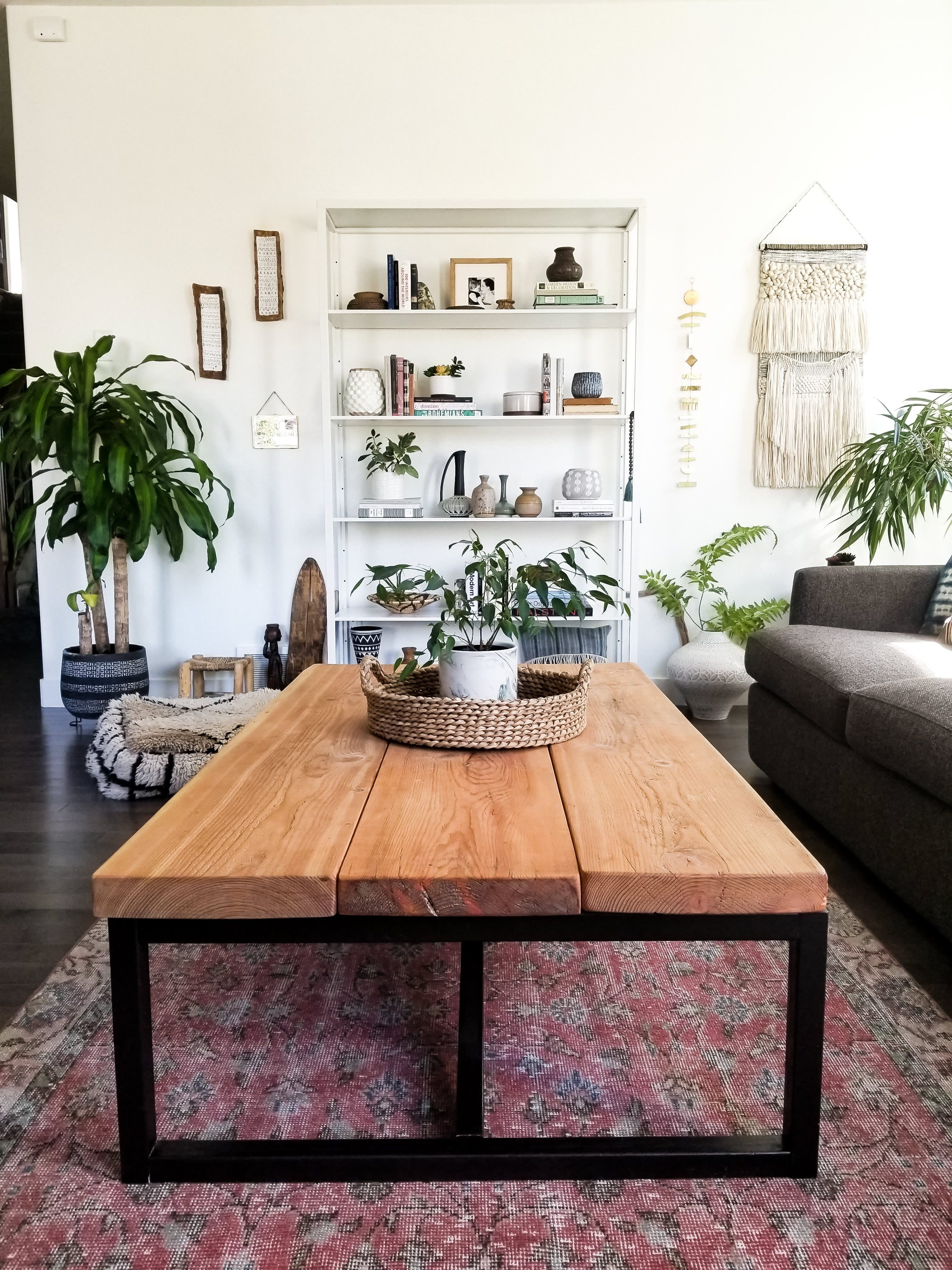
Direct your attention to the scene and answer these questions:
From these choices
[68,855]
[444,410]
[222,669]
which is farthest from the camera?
[222,669]

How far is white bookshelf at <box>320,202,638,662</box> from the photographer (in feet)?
Result: 12.9

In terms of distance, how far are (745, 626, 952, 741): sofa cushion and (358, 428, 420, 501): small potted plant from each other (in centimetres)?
163

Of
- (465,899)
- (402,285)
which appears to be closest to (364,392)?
(402,285)

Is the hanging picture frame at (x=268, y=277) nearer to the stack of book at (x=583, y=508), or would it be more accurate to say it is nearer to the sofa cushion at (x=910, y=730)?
the stack of book at (x=583, y=508)

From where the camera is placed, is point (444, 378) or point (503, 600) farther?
point (444, 378)

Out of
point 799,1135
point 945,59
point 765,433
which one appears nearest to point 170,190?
point 765,433

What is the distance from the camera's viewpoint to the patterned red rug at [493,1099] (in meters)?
1.14

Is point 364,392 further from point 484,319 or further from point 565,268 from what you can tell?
point 565,268

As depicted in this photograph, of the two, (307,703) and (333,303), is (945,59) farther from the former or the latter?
(307,703)

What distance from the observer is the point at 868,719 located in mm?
2213

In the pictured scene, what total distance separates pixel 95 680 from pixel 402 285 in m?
1.93

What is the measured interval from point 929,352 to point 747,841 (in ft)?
11.6

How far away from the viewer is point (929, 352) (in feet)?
13.4

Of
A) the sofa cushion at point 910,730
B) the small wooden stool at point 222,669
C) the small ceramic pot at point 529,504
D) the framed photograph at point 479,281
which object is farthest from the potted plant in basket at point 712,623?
the small wooden stool at point 222,669
